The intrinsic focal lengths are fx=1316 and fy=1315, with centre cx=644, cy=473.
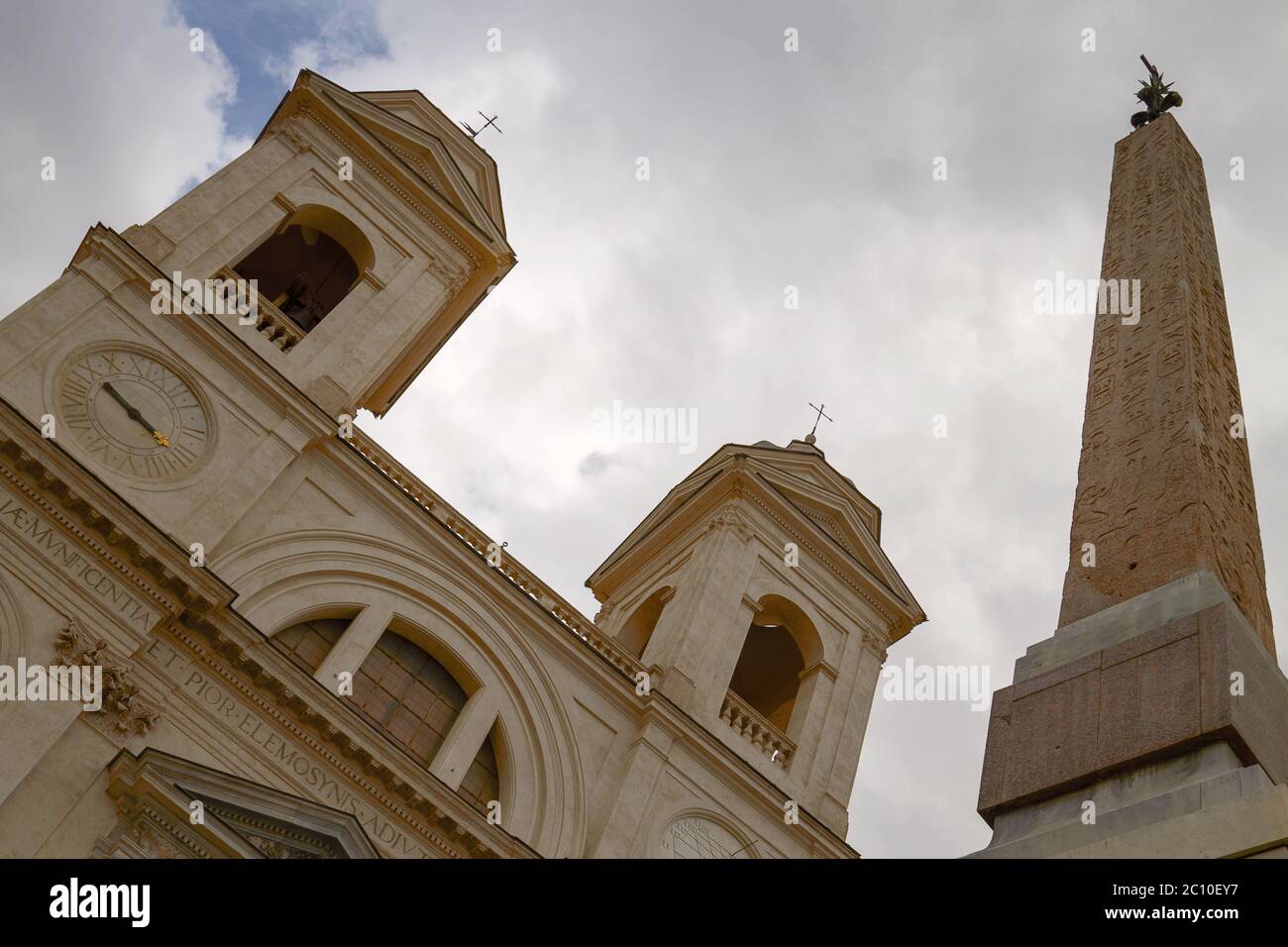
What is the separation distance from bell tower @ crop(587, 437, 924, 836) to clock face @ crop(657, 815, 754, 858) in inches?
55.3

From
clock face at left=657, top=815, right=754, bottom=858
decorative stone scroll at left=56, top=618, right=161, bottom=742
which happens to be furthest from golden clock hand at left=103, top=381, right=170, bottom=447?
clock face at left=657, top=815, right=754, bottom=858

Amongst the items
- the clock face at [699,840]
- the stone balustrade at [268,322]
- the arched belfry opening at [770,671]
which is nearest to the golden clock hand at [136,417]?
the stone balustrade at [268,322]

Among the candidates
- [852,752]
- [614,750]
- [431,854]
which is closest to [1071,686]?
[431,854]

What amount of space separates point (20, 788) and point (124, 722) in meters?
1.23

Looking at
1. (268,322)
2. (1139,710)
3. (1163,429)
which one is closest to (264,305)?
(268,322)

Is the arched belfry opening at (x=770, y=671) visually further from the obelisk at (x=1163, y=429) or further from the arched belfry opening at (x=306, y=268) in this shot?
the obelisk at (x=1163, y=429)

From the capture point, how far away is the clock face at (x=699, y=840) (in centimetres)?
1700

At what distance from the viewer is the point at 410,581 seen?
1731cm

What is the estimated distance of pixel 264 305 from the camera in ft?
61.3

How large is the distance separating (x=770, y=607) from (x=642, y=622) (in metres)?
2.31

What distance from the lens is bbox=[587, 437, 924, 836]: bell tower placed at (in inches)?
763

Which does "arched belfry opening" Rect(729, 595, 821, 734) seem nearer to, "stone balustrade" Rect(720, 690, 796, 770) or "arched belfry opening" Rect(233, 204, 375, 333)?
"stone balustrade" Rect(720, 690, 796, 770)

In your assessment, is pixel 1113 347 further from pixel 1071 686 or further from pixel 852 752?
pixel 852 752

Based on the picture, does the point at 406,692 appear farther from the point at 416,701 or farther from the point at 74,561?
the point at 74,561
